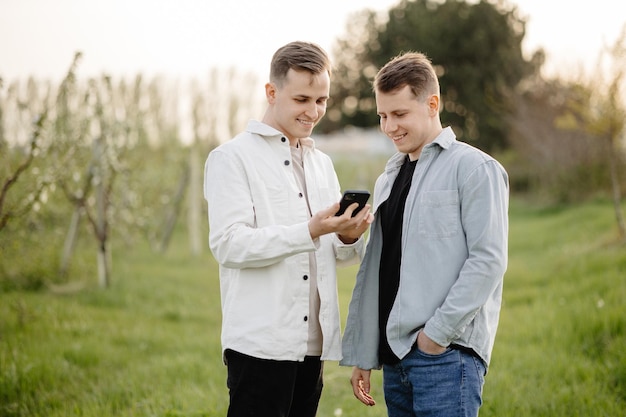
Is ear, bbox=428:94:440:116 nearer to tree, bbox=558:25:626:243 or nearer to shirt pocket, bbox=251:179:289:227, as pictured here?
shirt pocket, bbox=251:179:289:227

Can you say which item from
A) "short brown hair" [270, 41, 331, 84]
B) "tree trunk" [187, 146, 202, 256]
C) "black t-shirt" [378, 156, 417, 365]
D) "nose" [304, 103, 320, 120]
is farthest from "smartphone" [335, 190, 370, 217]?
"tree trunk" [187, 146, 202, 256]

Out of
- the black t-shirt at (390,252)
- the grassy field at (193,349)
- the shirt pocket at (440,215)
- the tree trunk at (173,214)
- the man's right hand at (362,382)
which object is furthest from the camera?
the tree trunk at (173,214)

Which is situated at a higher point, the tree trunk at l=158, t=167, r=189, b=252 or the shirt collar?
the shirt collar

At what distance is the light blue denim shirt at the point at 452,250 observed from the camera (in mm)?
2289

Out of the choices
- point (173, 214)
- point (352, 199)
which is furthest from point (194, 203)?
point (352, 199)

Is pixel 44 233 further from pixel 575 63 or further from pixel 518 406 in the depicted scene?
pixel 575 63

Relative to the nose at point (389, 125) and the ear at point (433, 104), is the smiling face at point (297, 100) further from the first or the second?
the ear at point (433, 104)

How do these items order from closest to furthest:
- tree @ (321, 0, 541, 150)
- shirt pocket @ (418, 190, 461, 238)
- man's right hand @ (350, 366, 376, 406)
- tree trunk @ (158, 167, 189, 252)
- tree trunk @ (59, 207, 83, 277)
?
shirt pocket @ (418, 190, 461, 238) < man's right hand @ (350, 366, 376, 406) < tree trunk @ (59, 207, 83, 277) < tree trunk @ (158, 167, 189, 252) < tree @ (321, 0, 541, 150)

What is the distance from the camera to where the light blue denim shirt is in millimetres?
2289

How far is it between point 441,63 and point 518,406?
28.8 metres

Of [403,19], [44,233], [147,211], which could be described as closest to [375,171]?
[403,19]

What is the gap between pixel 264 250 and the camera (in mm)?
2422

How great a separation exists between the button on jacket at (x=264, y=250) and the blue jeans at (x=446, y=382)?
0.40 meters

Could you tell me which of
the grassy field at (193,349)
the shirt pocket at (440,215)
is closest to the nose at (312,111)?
the shirt pocket at (440,215)
